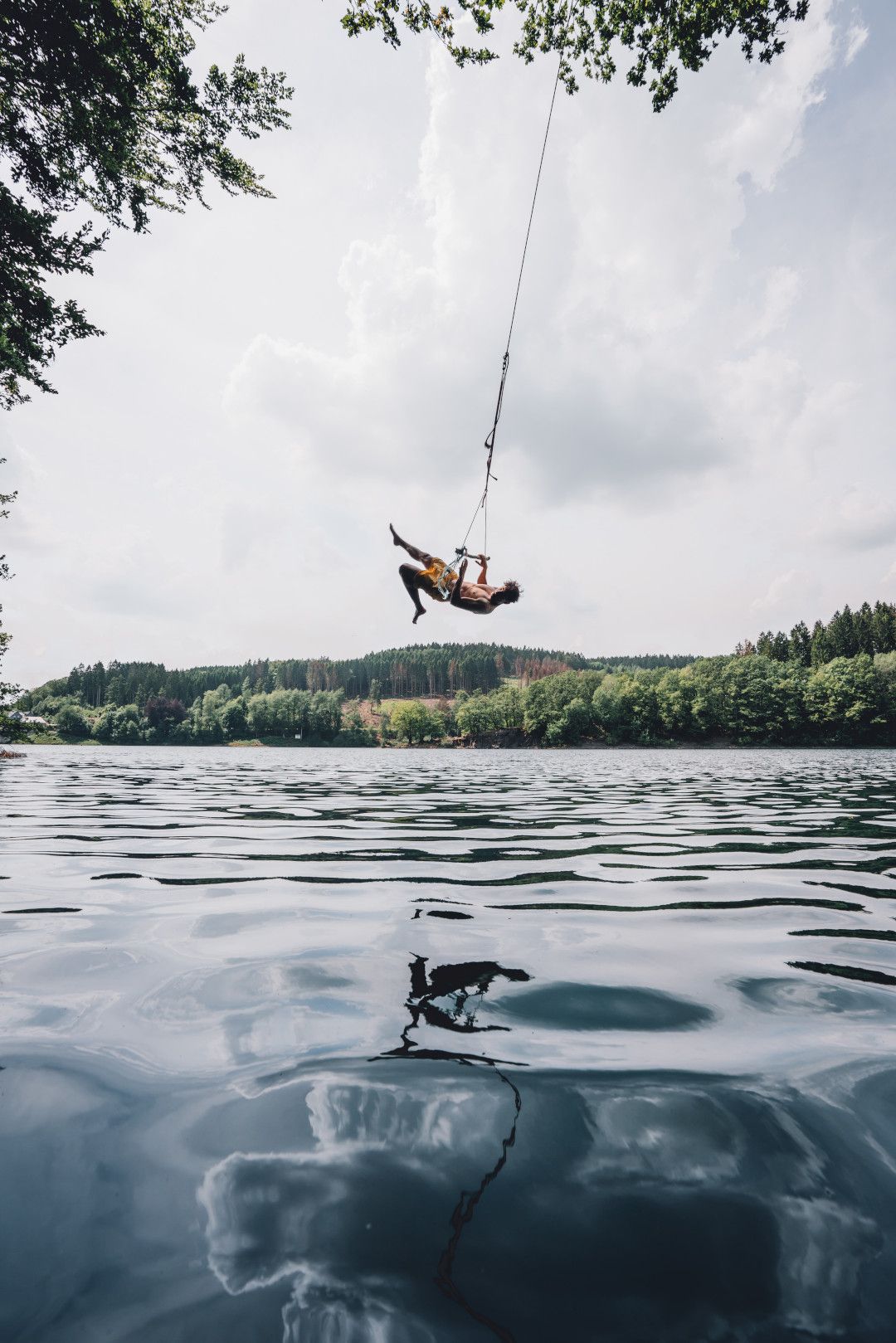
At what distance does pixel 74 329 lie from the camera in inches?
472

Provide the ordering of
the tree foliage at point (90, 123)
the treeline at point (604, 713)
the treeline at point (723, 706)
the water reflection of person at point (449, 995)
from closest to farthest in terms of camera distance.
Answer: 1. the water reflection of person at point (449, 995)
2. the tree foliage at point (90, 123)
3. the treeline at point (723, 706)
4. the treeline at point (604, 713)

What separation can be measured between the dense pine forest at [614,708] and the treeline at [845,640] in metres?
0.23

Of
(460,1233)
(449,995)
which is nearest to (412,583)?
(449,995)

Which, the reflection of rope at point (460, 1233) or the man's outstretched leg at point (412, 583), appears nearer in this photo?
the reflection of rope at point (460, 1233)

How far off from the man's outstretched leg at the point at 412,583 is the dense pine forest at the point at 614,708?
10549 centimetres

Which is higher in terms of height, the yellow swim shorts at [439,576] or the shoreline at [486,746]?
the yellow swim shorts at [439,576]

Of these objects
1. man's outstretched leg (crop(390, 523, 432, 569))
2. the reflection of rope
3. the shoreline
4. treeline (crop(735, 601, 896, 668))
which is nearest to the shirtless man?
man's outstretched leg (crop(390, 523, 432, 569))

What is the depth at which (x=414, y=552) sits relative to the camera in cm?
1186

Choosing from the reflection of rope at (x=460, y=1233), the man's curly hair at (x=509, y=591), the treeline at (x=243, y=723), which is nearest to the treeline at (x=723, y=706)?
the treeline at (x=243, y=723)

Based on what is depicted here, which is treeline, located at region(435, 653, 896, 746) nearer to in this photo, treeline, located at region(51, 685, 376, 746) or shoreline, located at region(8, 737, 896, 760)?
shoreline, located at region(8, 737, 896, 760)

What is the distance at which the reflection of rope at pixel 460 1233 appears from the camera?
1.54 metres

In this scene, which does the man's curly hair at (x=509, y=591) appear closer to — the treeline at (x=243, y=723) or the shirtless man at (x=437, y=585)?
the shirtless man at (x=437, y=585)

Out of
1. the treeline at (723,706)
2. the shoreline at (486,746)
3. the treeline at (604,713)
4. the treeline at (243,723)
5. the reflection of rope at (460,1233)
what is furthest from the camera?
the treeline at (243,723)

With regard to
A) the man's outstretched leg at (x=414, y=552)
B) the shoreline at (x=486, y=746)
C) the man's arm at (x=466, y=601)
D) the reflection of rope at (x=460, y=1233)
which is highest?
the man's outstretched leg at (x=414, y=552)
